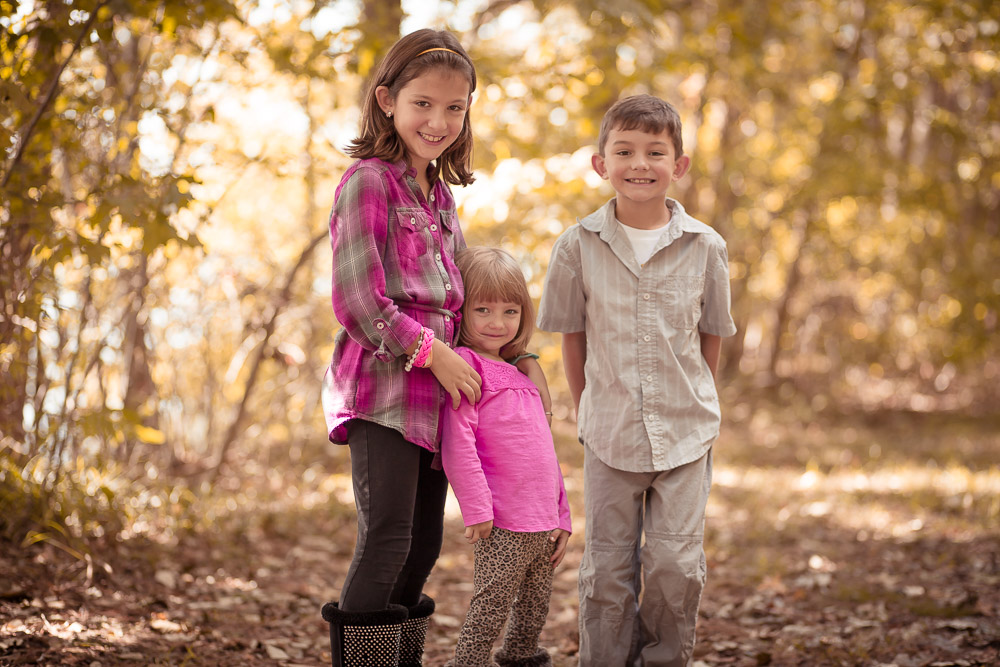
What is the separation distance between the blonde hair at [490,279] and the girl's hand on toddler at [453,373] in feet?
0.69

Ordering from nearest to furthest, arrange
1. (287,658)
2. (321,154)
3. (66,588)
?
(287,658), (66,588), (321,154)

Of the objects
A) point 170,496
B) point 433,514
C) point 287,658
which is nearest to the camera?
point 433,514

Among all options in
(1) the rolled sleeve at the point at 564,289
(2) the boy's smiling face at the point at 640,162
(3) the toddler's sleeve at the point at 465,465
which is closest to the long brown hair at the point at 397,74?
(2) the boy's smiling face at the point at 640,162

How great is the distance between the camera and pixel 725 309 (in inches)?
98.6

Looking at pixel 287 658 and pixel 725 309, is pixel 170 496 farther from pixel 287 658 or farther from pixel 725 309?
pixel 725 309

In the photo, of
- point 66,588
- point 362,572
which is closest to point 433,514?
point 362,572

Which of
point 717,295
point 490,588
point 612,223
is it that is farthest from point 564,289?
point 490,588

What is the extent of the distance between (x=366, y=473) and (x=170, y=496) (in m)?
2.27

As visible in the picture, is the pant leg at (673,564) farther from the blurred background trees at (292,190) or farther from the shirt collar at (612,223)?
the blurred background trees at (292,190)

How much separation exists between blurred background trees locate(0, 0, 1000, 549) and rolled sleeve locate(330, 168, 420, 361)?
112 centimetres

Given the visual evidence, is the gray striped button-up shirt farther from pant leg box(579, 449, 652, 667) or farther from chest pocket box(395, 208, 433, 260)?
chest pocket box(395, 208, 433, 260)

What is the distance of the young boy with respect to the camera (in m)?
2.38

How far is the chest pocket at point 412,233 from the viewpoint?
214cm

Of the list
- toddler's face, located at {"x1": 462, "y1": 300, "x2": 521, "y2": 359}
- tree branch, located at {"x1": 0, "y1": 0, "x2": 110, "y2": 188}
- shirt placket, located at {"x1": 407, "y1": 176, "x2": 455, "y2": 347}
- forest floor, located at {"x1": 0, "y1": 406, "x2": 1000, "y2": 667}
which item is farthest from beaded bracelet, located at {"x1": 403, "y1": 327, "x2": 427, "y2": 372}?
tree branch, located at {"x1": 0, "y1": 0, "x2": 110, "y2": 188}
